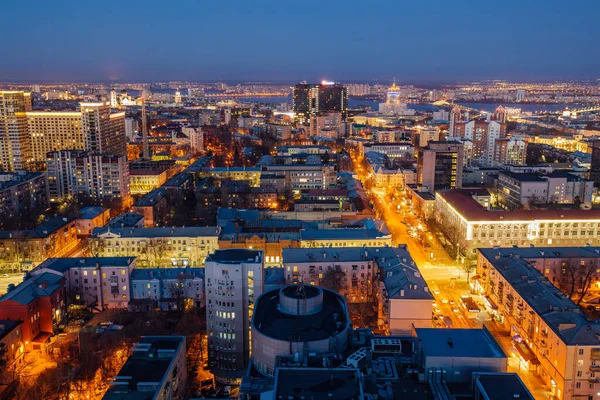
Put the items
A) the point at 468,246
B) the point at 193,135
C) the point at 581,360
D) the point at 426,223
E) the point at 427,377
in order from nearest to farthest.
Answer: the point at 427,377 → the point at 581,360 → the point at 468,246 → the point at 426,223 → the point at 193,135

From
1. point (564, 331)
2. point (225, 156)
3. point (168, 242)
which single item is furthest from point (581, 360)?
point (225, 156)

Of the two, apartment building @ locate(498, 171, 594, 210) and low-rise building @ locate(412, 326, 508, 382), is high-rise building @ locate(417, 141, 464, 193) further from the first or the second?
low-rise building @ locate(412, 326, 508, 382)

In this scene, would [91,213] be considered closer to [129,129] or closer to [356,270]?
[356,270]

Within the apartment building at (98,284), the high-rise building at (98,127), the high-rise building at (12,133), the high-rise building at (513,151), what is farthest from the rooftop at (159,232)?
the high-rise building at (513,151)

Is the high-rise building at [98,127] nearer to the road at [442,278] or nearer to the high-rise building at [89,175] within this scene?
the high-rise building at [89,175]

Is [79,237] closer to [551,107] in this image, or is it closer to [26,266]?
[26,266]

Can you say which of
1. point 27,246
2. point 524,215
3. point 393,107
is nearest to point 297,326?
point 27,246
